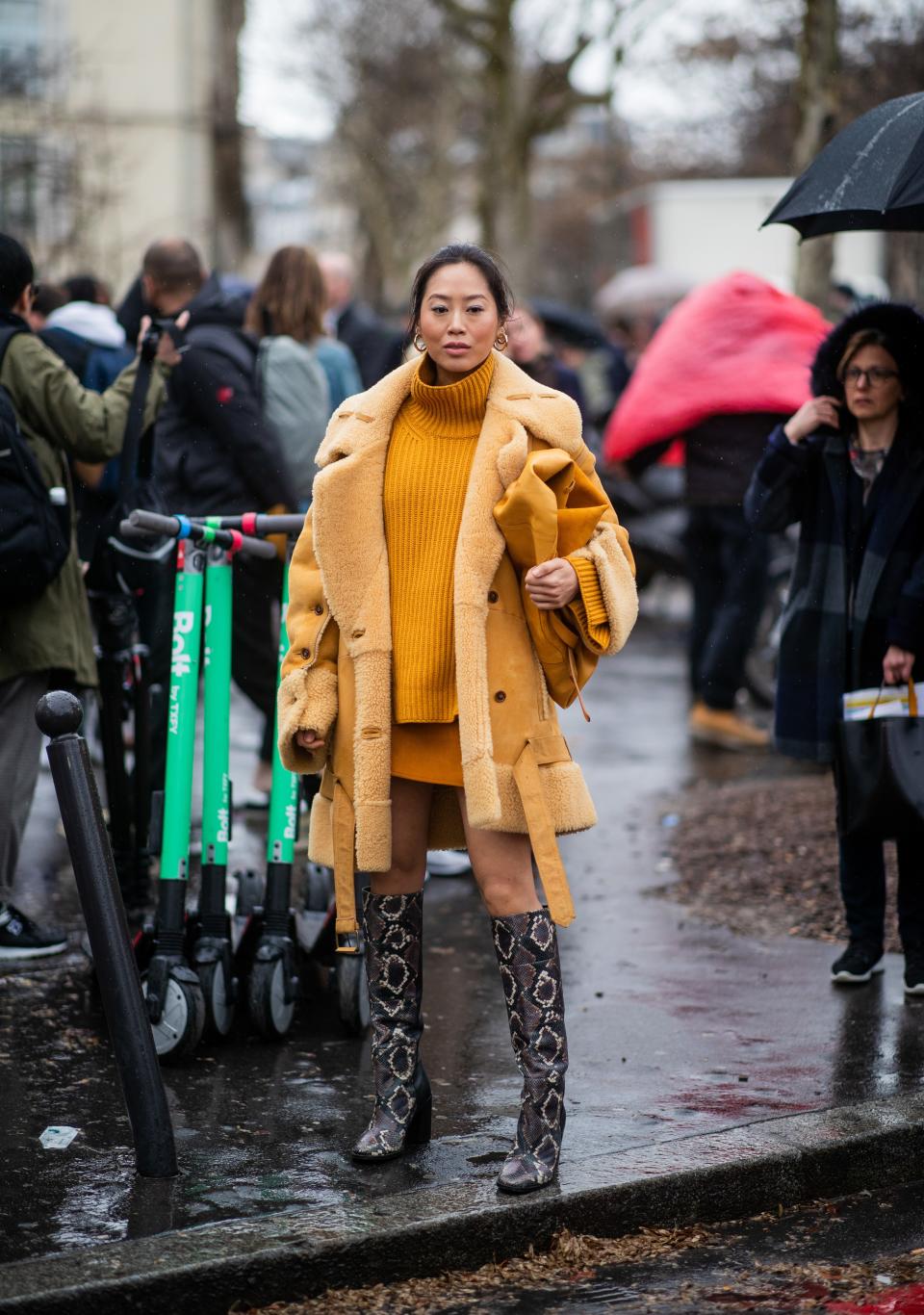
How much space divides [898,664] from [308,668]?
215cm

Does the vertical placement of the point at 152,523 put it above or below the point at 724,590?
below

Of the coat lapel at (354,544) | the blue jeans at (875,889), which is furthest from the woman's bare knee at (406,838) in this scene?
the blue jeans at (875,889)

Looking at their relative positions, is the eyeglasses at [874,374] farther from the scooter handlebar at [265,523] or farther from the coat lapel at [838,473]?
the scooter handlebar at [265,523]

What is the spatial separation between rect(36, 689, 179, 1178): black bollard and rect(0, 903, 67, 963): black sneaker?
6.46ft

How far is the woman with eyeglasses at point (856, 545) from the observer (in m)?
5.79

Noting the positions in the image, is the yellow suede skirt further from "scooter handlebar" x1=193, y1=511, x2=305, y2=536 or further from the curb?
"scooter handlebar" x1=193, y1=511, x2=305, y2=536

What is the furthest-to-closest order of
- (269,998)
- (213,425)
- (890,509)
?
1. (213,425)
2. (890,509)
3. (269,998)

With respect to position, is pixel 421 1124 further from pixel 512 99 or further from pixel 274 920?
pixel 512 99

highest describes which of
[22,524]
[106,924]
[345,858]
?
[22,524]

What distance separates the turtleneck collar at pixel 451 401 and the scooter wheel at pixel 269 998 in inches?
68.6

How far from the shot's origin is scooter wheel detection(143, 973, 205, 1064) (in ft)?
16.4

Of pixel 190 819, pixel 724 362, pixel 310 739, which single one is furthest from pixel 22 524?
pixel 724 362

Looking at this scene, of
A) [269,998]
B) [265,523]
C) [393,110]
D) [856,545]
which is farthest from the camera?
[393,110]

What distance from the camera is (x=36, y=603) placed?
6020 millimetres
